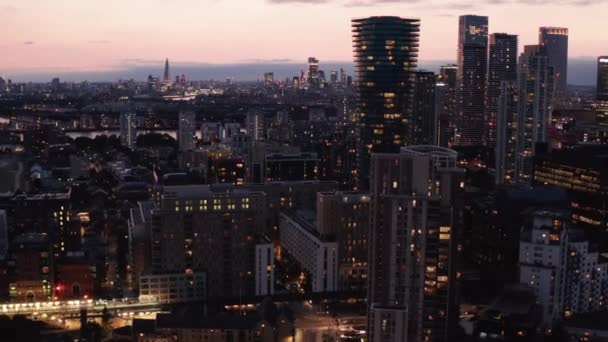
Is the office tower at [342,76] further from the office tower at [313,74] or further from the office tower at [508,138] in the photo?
the office tower at [508,138]

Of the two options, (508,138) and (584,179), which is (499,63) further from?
(584,179)

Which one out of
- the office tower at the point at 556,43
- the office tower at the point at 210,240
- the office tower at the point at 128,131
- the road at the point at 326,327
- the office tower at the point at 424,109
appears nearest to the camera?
the road at the point at 326,327

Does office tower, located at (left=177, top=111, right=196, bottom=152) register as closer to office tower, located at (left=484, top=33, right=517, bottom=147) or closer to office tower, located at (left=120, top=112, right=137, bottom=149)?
office tower, located at (left=120, top=112, right=137, bottom=149)

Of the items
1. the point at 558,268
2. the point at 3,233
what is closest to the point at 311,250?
the point at 558,268

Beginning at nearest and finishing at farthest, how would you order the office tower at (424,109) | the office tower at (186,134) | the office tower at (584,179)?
the office tower at (584,179) < the office tower at (424,109) < the office tower at (186,134)

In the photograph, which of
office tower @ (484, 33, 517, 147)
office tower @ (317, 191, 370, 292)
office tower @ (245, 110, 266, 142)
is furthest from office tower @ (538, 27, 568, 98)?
office tower @ (317, 191, 370, 292)

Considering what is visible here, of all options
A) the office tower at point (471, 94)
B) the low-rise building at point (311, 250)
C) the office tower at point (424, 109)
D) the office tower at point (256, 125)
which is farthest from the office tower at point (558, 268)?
the office tower at point (256, 125)
